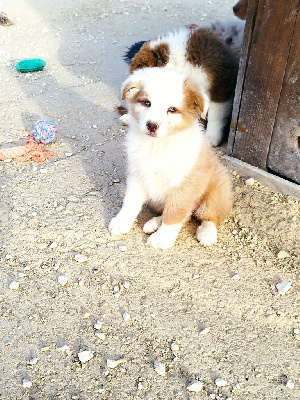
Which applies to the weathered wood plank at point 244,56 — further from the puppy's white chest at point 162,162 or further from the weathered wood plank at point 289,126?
the puppy's white chest at point 162,162

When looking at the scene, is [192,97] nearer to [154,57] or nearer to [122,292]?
[122,292]

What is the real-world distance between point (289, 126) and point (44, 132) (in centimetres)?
224

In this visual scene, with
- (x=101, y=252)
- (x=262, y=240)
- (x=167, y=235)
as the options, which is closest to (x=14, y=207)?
(x=101, y=252)

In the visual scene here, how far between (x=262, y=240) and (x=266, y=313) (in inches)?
28.1

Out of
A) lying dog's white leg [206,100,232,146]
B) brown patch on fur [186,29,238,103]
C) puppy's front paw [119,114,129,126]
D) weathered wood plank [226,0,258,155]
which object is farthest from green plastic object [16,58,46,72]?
weathered wood plank [226,0,258,155]

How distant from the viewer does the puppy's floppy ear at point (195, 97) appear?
9.72ft

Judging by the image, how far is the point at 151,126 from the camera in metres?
2.84

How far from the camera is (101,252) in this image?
10.9 ft

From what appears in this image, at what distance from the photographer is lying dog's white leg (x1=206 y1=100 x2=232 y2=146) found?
4770mm

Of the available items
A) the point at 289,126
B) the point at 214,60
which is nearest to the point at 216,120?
the point at 214,60

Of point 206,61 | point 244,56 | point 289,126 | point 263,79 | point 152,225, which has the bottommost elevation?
point 152,225

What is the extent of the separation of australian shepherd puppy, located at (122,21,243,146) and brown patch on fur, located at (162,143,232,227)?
1.04m

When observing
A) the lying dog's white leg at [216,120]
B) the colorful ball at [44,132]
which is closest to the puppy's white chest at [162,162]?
the colorful ball at [44,132]

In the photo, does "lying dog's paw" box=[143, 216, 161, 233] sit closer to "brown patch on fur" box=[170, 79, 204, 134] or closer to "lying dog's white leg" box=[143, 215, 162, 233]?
"lying dog's white leg" box=[143, 215, 162, 233]
